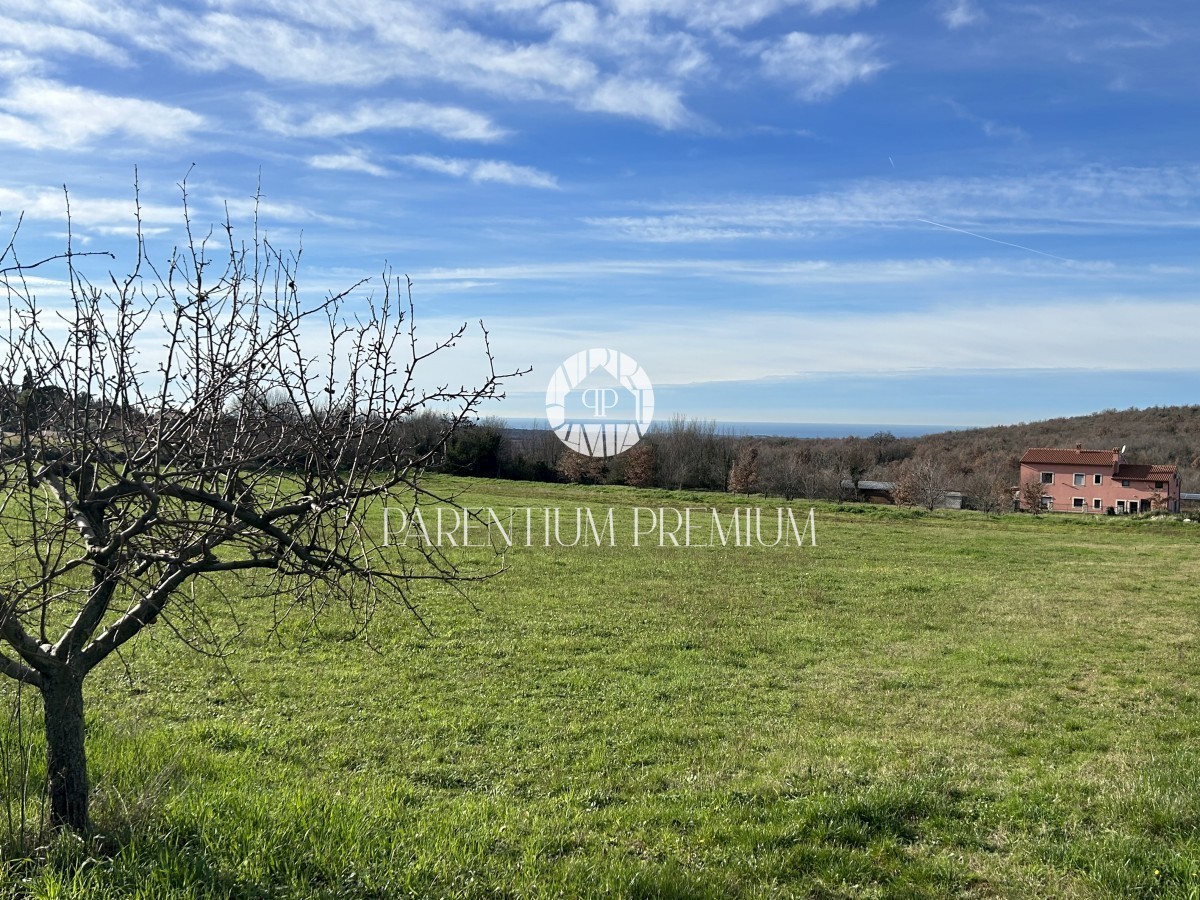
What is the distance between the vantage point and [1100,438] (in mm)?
67375

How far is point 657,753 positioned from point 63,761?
12.5ft

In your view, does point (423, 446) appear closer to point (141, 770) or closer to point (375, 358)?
point (375, 358)

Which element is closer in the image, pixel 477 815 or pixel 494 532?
pixel 477 815

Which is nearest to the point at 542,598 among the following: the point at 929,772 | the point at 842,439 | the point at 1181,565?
the point at 929,772

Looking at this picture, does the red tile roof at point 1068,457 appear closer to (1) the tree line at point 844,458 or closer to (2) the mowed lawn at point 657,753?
(1) the tree line at point 844,458

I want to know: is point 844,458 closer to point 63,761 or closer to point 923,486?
point 923,486

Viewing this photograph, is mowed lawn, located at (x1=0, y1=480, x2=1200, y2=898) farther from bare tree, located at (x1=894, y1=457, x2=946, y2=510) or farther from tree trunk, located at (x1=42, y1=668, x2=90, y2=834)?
bare tree, located at (x1=894, y1=457, x2=946, y2=510)

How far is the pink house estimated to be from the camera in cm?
4616

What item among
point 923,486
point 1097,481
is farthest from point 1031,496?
point 1097,481

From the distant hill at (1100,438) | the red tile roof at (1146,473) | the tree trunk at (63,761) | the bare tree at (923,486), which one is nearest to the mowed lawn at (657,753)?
the tree trunk at (63,761)

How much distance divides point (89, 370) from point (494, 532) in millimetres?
17400

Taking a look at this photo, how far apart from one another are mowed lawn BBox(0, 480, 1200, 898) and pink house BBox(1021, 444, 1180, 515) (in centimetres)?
3958

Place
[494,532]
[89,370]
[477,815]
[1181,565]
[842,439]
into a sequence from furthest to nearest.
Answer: [842,439], [494,532], [1181,565], [477,815], [89,370]

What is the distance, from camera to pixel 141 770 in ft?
14.9
